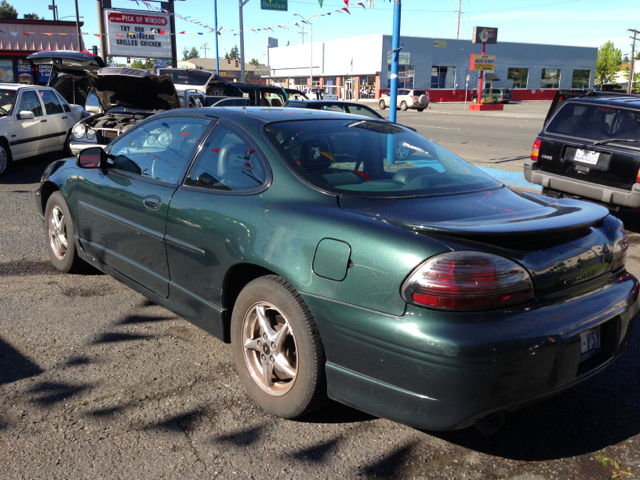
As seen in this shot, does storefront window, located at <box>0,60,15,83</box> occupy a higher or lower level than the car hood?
higher

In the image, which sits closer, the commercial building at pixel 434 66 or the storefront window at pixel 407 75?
the commercial building at pixel 434 66

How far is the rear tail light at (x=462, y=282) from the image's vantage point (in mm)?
2240

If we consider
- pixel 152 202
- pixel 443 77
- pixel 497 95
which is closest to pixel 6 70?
pixel 152 202

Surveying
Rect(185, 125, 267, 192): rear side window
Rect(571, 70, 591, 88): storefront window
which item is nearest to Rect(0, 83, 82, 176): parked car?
Rect(185, 125, 267, 192): rear side window

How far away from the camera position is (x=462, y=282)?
2.24m

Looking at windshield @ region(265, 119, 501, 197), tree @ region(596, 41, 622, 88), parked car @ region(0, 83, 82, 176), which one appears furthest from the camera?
tree @ region(596, 41, 622, 88)

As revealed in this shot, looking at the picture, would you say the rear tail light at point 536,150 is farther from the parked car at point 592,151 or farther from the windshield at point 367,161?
the windshield at point 367,161

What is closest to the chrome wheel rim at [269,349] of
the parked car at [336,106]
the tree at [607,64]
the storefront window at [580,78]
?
the parked car at [336,106]

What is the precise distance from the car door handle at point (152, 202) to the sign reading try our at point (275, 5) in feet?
95.1

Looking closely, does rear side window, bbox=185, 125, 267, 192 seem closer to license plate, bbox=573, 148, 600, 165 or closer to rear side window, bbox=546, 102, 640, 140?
license plate, bbox=573, 148, 600, 165

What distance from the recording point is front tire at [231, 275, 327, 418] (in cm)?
261

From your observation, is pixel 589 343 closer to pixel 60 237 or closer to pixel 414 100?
pixel 60 237

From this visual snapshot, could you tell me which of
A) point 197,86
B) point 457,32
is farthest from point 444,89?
point 197,86

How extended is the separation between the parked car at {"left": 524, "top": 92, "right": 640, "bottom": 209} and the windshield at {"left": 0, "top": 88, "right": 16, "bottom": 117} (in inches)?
370
